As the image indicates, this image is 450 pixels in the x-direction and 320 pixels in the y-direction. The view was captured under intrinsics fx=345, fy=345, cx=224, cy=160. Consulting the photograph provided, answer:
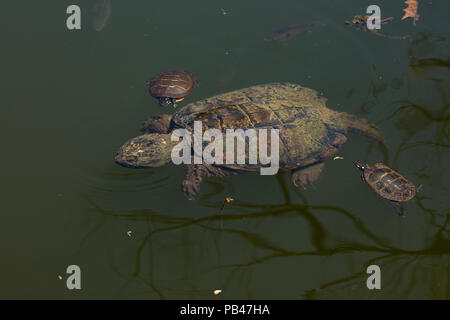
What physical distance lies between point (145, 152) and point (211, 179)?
3.27 ft

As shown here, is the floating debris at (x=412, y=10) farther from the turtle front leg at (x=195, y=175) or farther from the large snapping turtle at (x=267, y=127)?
the turtle front leg at (x=195, y=175)

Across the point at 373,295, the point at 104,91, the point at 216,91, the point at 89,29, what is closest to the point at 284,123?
the point at 216,91

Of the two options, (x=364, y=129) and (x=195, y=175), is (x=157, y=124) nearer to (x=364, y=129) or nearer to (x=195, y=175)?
(x=195, y=175)

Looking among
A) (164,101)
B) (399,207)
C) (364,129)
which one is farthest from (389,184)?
(164,101)

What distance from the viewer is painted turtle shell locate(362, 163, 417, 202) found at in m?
4.49

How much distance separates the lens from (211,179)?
192 inches

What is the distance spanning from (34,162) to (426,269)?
17.5ft

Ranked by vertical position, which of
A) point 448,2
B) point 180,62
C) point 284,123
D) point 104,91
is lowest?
point 284,123

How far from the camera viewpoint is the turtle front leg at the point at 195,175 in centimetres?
464

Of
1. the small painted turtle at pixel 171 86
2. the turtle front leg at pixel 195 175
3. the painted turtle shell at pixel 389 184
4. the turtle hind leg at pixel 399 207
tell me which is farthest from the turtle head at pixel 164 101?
the turtle hind leg at pixel 399 207

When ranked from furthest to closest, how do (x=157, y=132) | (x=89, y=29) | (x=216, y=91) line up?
(x=89, y=29) < (x=216, y=91) < (x=157, y=132)

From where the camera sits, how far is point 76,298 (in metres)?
3.92

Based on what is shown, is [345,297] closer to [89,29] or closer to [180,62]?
[180,62]
